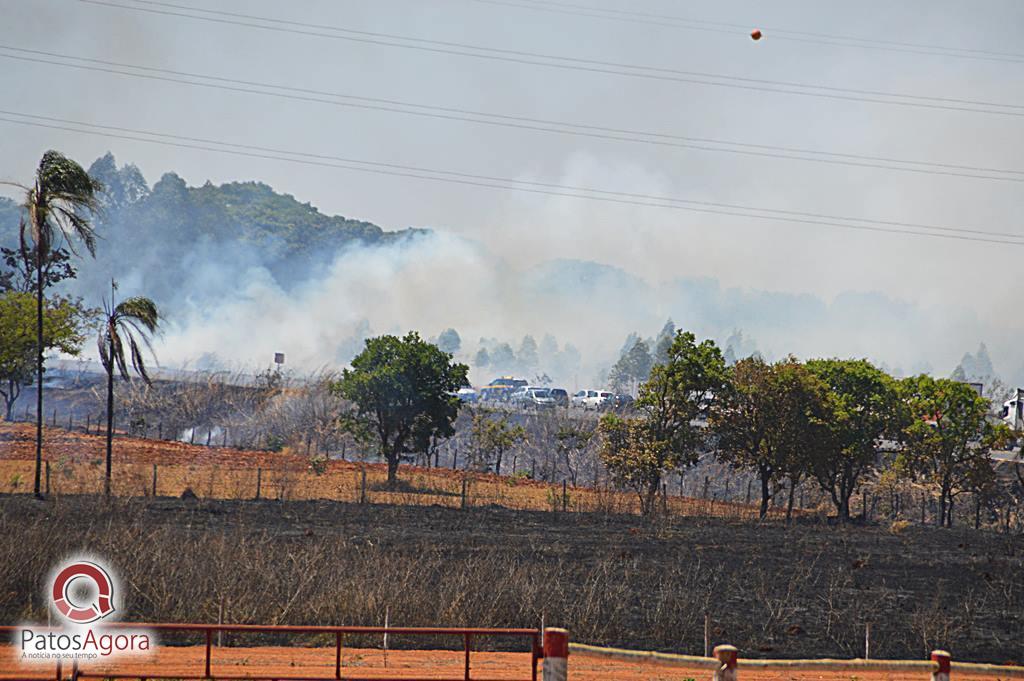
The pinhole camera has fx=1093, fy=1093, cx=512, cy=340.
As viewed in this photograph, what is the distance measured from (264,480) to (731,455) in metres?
19.5

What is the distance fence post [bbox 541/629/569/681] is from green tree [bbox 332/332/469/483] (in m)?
37.3

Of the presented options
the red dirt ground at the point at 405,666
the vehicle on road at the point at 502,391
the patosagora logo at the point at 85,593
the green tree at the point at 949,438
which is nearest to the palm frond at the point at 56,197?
the patosagora logo at the point at 85,593

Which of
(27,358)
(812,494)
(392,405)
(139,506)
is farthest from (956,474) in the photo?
(27,358)

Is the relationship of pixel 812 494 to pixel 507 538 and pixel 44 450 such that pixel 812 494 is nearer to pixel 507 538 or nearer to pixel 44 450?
pixel 507 538

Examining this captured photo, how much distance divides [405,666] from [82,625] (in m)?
4.98

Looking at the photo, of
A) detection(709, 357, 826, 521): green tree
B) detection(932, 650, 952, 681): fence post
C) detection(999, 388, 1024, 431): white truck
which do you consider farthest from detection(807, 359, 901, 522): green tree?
detection(932, 650, 952, 681): fence post

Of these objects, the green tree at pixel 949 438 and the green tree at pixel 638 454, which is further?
the green tree at pixel 949 438

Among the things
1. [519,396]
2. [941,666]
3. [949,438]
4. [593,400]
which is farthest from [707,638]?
[519,396]

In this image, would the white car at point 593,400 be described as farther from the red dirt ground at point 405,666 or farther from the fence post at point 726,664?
the fence post at point 726,664

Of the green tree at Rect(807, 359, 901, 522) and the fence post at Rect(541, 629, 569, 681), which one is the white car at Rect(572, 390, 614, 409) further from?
the fence post at Rect(541, 629, 569, 681)

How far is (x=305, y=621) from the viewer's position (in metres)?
19.3

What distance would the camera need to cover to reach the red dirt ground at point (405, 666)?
1560 centimetres

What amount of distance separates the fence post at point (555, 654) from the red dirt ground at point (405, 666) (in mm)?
4927

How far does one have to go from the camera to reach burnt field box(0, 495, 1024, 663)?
19703mm
